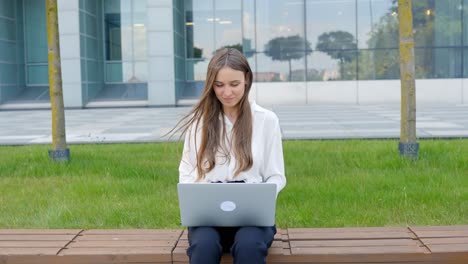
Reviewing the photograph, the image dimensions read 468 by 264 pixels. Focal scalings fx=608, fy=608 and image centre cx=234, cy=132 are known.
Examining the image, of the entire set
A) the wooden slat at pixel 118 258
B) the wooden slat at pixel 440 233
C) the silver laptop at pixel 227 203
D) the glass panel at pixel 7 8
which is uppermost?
the glass panel at pixel 7 8

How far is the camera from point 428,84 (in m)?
26.0

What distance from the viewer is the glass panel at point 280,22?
2664 centimetres

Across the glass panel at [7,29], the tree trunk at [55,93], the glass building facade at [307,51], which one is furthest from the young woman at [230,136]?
the glass panel at [7,29]

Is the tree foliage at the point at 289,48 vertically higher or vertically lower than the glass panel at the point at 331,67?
higher

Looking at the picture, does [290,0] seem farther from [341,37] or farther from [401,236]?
[401,236]

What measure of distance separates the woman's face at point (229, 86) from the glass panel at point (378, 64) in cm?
2361

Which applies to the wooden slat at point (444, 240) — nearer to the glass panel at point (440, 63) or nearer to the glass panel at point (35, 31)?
the glass panel at point (440, 63)

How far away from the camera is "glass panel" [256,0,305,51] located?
26.6 meters

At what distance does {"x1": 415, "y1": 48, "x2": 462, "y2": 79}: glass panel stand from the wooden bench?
23.3m

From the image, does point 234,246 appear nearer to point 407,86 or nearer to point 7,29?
point 407,86

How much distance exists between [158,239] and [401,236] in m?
1.57

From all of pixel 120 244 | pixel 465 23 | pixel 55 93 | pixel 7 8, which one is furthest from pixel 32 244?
pixel 7 8

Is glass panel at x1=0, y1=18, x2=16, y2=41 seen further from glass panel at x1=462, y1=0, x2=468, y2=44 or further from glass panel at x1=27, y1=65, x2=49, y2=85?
glass panel at x1=462, y1=0, x2=468, y2=44

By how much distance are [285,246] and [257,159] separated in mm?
603
